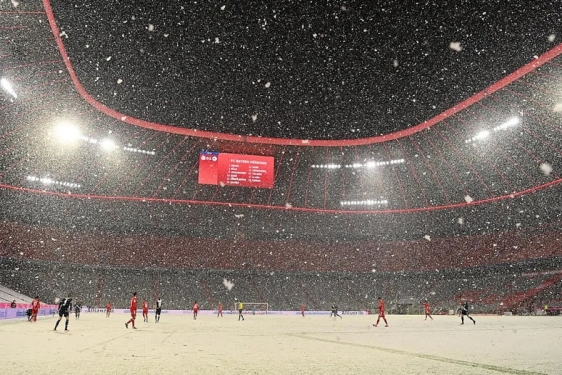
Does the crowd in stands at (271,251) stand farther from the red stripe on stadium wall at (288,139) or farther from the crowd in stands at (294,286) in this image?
the red stripe on stadium wall at (288,139)

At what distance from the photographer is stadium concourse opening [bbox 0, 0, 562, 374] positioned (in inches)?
945

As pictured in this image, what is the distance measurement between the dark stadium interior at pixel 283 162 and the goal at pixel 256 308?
1.70 m

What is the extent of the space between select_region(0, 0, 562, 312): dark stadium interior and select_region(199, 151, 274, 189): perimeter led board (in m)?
2.39

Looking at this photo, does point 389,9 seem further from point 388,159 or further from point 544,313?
point 544,313

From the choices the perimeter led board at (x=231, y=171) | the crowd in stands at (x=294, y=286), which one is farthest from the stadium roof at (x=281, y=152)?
the crowd in stands at (x=294, y=286)

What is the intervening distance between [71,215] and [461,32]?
39.9 meters

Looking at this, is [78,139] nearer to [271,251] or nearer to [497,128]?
[271,251]

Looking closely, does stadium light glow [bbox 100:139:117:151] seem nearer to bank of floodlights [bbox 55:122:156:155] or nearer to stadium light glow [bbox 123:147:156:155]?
bank of floodlights [bbox 55:122:156:155]

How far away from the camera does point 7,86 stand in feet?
82.6

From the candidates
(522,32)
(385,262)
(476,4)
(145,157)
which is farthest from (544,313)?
(145,157)

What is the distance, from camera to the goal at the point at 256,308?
42062mm

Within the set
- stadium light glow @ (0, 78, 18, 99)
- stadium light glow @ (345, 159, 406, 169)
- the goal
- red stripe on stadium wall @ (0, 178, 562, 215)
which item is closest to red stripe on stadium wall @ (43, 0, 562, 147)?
stadium light glow @ (0, 78, 18, 99)

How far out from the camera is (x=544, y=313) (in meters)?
34.8

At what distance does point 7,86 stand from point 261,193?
85.2 ft
